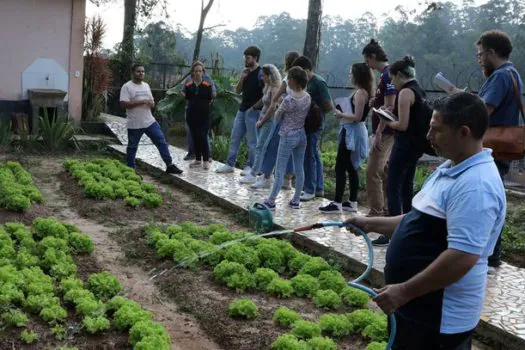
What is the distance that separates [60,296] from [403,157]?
3298 mm

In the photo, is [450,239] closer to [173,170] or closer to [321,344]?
[321,344]

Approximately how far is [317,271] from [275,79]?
3726 millimetres

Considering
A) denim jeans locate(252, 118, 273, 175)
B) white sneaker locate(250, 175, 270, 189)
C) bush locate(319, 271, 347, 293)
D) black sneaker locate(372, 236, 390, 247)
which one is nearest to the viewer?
bush locate(319, 271, 347, 293)

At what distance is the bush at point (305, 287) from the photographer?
595cm

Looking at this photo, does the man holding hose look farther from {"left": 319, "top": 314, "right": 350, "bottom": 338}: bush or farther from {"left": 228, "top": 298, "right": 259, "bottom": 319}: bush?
{"left": 228, "top": 298, "right": 259, "bottom": 319}: bush

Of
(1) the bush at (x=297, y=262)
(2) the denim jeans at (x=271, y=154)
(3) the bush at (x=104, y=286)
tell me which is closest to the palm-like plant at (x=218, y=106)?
(2) the denim jeans at (x=271, y=154)

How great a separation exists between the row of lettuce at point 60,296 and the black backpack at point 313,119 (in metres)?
3.07

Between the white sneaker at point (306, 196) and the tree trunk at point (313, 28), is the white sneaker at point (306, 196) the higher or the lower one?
the lower one

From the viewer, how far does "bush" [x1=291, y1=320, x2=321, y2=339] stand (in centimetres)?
491

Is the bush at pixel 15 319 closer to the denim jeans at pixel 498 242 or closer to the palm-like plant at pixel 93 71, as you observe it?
the denim jeans at pixel 498 242

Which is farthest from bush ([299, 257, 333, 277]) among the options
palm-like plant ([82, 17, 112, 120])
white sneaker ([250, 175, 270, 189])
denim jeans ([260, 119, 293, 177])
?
palm-like plant ([82, 17, 112, 120])

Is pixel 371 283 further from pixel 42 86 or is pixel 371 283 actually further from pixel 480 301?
pixel 42 86

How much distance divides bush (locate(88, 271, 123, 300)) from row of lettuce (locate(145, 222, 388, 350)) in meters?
0.88

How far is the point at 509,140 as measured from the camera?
568 cm
